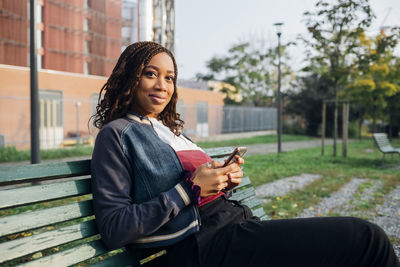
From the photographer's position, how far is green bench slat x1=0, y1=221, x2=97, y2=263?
1.32m

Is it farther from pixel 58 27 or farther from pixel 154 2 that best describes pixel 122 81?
pixel 58 27

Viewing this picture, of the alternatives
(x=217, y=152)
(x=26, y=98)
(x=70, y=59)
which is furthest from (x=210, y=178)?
(x=70, y=59)

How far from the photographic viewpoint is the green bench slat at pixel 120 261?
159 cm

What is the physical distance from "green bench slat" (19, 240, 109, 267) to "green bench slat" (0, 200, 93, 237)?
0.13 metres

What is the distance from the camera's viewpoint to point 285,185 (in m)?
6.81

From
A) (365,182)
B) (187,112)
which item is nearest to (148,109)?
(365,182)

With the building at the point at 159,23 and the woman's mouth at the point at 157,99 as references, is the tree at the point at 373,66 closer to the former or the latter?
the building at the point at 159,23

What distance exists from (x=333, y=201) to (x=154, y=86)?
177 inches

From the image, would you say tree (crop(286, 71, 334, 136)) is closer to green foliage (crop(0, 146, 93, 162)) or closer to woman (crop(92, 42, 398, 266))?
green foliage (crop(0, 146, 93, 162))

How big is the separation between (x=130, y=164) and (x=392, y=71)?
17170 millimetres

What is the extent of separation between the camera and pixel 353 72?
11.5 m

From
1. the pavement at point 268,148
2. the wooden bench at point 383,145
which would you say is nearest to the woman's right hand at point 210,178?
the wooden bench at point 383,145

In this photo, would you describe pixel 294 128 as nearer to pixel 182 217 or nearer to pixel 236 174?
pixel 236 174

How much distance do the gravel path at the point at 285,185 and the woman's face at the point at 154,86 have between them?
14.0 feet
